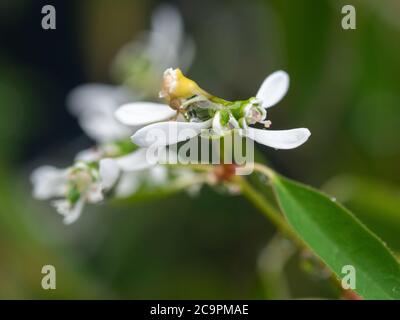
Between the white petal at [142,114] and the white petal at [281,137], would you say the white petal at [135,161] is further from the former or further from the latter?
the white petal at [281,137]

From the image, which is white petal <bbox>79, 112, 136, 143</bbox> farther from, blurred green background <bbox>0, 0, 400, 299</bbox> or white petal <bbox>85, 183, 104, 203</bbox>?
blurred green background <bbox>0, 0, 400, 299</bbox>

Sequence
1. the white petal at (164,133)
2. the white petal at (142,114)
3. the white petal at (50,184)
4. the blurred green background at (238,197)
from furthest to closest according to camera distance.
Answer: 1. the blurred green background at (238,197)
2. the white petal at (50,184)
3. the white petal at (142,114)
4. the white petal at (164,133)

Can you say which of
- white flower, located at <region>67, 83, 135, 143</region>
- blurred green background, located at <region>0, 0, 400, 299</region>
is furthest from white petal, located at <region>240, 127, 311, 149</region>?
blurred green background, located at <region>0, 0, 400, 299</region>

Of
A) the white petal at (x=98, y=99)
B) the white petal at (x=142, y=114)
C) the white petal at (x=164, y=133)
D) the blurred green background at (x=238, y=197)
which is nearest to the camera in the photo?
the white petal at (x=164, y=133)

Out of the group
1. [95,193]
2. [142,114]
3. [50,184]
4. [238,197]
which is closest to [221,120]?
[142,114]

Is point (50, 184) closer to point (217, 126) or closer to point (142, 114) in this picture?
point (142, 114)

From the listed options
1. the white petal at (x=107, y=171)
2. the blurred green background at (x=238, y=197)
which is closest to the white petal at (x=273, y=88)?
the white petal at (x=107, y=171)

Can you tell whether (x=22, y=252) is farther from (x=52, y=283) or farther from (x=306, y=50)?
(x=306, y=50)
